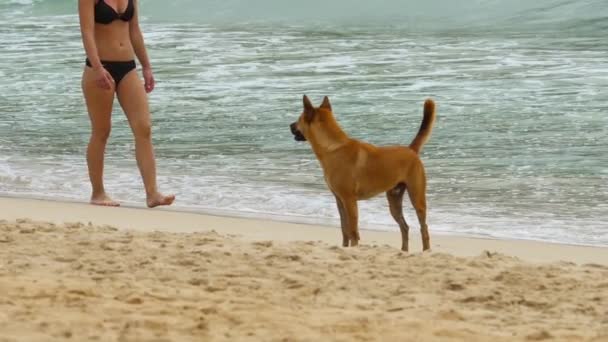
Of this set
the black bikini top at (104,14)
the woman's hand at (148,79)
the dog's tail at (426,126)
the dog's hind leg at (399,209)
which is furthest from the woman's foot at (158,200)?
the dog's tail at (426,126)

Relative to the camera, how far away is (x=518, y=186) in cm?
952

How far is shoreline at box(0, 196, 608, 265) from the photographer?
7.47m

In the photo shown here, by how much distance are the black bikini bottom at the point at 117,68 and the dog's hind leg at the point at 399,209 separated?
1991mm

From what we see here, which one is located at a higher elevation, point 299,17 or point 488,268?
point 488,268

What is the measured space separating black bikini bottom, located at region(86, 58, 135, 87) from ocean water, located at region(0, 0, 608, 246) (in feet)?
3.60

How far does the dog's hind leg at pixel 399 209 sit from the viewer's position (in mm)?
7328

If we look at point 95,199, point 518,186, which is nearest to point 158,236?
point 95,199

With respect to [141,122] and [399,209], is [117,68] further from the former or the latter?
[399,209]

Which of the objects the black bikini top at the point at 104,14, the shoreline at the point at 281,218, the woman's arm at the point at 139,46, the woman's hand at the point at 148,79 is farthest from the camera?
the woman's hand at the point at 148,79

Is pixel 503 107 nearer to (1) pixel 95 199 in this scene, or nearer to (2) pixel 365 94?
(2) pixel 365 94

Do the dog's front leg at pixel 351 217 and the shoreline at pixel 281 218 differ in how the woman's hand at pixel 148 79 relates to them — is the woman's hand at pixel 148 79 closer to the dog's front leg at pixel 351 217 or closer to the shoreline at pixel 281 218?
the shoreline at pixel 281 218

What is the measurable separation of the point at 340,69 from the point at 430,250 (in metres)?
9.66

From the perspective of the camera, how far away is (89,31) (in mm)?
8172

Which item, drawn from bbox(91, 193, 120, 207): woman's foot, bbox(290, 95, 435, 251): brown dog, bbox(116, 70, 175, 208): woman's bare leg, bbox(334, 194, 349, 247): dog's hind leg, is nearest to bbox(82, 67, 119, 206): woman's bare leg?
bbox(91, 193, 120, 207): woman's foot
